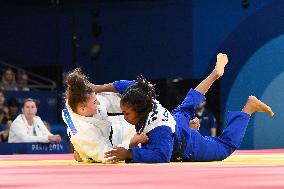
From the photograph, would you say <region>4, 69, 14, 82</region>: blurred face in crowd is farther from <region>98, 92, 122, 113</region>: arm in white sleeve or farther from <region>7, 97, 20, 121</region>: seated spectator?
<region>98, 92, 122, 113</region>: arm in white sleeve

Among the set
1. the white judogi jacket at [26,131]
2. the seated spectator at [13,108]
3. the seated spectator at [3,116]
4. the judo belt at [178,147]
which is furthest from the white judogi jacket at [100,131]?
the seated spectator at [13,108]

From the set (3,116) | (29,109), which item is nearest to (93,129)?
(29,109)

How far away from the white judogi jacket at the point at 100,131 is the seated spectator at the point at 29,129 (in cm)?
472

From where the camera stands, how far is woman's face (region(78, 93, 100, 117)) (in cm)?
574

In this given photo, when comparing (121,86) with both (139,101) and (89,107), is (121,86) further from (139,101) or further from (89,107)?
(139,101)

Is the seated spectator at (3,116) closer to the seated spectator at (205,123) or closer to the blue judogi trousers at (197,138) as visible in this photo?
the seated spectator at (205,123)

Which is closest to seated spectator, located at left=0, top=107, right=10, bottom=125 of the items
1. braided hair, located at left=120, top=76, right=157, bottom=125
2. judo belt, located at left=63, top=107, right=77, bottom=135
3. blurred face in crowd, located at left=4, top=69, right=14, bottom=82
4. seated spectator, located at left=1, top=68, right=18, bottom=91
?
seated spectator, located at left=1, top=68, right=18, bottom=91

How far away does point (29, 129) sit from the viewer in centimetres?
1096

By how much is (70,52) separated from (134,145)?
36.3 ft

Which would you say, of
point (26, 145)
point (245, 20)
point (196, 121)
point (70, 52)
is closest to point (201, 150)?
point (196, 121)

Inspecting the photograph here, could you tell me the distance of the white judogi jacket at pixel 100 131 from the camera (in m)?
5.73

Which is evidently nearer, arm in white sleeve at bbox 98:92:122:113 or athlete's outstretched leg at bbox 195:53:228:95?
arm in white sleeve at bbox 98:92:122:113

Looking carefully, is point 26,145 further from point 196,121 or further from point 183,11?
point 183,11

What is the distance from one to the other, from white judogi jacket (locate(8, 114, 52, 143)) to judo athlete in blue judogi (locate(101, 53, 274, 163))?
4.90 meters
